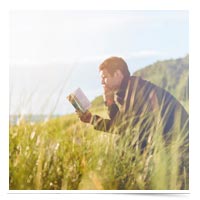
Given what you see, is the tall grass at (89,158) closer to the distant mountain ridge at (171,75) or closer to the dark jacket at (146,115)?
the dark jacket at (146,115)

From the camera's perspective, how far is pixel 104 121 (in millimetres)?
4516

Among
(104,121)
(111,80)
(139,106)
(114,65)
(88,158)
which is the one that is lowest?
(88,158)

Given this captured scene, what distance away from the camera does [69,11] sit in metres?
4.55

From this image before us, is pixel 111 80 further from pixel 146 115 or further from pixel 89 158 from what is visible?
pixel 89 158

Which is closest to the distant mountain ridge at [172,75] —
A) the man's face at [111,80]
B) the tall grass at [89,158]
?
the man's face at [111,80]

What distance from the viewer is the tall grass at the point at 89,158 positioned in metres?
4.46

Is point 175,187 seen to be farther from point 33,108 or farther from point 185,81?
point 33,108

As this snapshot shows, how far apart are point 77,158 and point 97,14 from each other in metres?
1.05

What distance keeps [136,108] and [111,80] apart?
0.27m

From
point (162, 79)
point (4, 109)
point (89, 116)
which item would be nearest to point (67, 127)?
point (89, 116)

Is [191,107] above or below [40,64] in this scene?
below

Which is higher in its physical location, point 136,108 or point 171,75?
point 171,75

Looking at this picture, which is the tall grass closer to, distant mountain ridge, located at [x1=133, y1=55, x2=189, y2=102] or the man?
the man

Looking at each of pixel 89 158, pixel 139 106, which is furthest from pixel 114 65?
pixel 89 158
